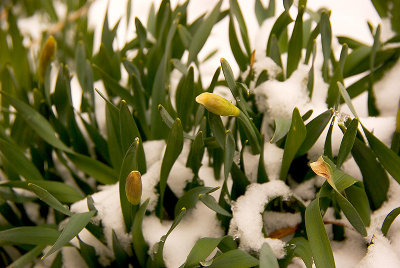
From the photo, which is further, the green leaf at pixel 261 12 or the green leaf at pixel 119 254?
the green leaf at pixel 261 12

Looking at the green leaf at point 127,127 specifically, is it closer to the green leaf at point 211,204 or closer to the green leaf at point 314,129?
the green leaf at point 211,204

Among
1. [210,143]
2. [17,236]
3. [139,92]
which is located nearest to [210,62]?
[139,92]

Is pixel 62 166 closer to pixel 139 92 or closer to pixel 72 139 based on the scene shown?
pixel 72 139

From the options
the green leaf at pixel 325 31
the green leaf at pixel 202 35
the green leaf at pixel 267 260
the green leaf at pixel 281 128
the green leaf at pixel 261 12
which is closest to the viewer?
the green leaf at pixel 267 260

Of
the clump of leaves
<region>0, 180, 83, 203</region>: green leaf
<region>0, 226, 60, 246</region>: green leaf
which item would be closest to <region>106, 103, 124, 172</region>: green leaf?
the clump of leaves

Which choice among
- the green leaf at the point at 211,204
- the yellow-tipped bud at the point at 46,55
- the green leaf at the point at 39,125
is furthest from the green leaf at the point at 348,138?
the yellow-tipped bud at the point at 46,55

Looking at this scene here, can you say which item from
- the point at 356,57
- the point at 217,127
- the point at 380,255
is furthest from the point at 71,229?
the point at 356,57

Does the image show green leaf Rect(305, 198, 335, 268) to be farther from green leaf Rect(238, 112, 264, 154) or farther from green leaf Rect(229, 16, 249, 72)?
green leaf Rect(229, 16, 249, 72)
